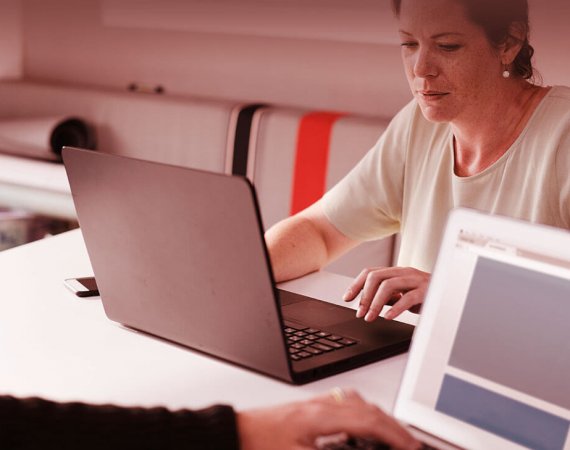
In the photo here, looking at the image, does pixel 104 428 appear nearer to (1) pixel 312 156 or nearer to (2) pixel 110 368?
(2) pixel 110 368

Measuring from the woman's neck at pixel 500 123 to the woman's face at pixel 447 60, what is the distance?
0.02m

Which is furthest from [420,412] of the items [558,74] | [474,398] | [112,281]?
[558,74]

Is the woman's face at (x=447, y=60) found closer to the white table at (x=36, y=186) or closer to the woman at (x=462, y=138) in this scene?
the woman at (x=462, y=138)

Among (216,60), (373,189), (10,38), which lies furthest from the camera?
(10,38)

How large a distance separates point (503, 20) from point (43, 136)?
5.28 ft

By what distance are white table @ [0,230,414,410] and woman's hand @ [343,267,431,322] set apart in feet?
0.25

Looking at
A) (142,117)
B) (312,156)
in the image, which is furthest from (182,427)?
(142,117)

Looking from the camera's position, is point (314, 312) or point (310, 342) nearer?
point (310, 342)

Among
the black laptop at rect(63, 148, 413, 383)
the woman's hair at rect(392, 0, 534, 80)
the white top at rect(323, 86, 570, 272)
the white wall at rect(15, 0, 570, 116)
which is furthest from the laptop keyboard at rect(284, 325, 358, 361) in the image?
the white wall at rect(15, 0, 570, 116)

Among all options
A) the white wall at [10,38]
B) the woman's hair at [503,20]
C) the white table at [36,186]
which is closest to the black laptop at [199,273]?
the woman's hair at [503,20]

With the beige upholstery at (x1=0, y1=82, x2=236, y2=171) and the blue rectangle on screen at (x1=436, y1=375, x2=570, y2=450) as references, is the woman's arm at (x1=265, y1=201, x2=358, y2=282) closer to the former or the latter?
the blue rectangle on screen at (x1=436, y1=375, x2=570, y2=450)

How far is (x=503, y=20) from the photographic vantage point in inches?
59.7

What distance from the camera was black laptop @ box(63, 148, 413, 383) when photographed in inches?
39.2

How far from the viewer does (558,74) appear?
2.21 metres
